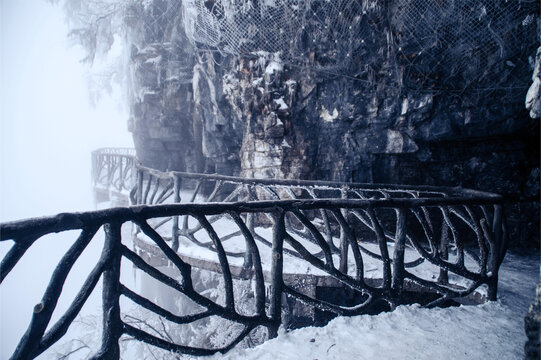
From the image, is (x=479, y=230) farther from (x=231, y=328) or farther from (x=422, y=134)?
(x=231, y=328)

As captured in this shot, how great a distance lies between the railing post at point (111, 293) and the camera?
1261 millimetres

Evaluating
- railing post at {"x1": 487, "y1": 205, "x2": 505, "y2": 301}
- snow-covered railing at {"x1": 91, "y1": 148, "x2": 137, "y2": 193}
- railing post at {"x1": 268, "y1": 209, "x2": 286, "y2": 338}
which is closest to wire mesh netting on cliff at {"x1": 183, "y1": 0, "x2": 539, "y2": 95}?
railing post at {"x1": 487, "y1": 205, "x2": 505, "y2": 301}

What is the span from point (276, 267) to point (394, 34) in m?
5.85

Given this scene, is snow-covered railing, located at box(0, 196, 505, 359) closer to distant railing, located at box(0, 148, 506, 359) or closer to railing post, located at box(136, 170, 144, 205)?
distant railing, located at box(0, 148, 506, 359)

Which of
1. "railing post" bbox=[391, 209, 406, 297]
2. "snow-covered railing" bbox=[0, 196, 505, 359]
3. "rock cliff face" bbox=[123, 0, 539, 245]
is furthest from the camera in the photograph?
"rock cliff face" bbox=[123, 0, 539, 245]

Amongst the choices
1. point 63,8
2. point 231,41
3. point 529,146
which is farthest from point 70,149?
point 529,146

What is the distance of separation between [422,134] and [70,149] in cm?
11627

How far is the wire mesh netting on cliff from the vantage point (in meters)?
4.52

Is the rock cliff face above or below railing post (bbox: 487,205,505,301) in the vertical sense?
above

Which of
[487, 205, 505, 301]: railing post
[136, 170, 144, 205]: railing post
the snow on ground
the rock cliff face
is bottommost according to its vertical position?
the snow on ground

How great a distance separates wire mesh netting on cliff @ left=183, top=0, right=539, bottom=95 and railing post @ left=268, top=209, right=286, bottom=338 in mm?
5215

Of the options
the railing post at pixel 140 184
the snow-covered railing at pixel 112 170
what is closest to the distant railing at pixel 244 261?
the railing post at pixel 140 184

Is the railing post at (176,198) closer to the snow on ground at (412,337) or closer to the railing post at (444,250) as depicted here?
the snow on ground at (412,337)

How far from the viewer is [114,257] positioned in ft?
4.20
